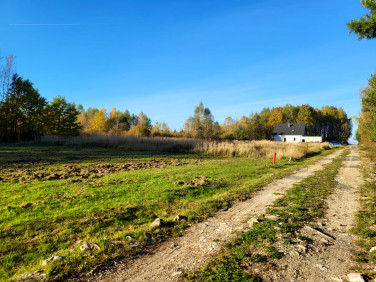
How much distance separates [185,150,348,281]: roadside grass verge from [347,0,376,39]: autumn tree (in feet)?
17.8

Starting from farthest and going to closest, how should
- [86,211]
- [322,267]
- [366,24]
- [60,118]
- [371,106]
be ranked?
[60,118] < [371,106] < [366,24] < [86,211] < [322,267]

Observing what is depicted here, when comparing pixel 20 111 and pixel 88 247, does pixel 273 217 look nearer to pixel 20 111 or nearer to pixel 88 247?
pixel 88 247

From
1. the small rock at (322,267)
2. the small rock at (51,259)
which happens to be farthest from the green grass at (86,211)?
the small rock at (322,267)

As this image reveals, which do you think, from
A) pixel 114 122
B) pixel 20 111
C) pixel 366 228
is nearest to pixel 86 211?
pixel 366 228

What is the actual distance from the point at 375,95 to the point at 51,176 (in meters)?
17.5

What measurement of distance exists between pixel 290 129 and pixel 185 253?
7466cm

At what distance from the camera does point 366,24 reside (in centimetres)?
675

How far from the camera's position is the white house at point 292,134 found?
66875mm

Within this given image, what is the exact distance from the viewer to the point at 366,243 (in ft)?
13.0

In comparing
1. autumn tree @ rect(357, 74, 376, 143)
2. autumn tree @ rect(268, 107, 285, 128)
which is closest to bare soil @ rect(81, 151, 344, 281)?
autumn tree @ rect(357, 74, 376, 143)

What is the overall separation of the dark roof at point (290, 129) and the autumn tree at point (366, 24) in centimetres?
6670

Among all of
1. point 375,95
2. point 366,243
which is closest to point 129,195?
point 366,243

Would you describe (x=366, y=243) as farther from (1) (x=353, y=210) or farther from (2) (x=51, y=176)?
(2) (x=51, y=176)

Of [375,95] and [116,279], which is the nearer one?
[116,279]
